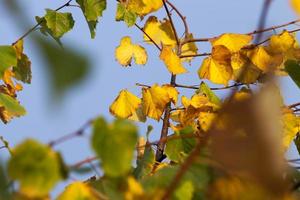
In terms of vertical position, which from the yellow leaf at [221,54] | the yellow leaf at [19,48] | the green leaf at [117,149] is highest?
the yellow leaf at [19,48]

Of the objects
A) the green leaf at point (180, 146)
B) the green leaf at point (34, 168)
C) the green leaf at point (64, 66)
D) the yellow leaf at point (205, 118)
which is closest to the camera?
the green leaf at point (64, 66)

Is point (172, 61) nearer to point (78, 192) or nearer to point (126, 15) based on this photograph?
point (126, 15)

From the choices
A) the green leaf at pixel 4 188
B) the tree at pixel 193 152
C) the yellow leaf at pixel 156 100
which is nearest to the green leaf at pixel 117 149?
the tree at pixel 193 152

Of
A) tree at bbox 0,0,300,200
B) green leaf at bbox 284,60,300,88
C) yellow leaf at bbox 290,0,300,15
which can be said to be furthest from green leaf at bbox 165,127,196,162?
yellow leaf at bbox 290,0,300,15

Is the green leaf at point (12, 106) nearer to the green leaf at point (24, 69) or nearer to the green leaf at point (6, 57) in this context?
the green leaf at point (6, 57)

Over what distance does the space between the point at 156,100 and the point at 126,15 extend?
23cm

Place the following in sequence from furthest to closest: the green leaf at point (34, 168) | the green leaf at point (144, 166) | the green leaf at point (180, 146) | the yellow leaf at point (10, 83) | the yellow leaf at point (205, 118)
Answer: the yellow leaf at point (10, 83), the yellow leaf at point (205, 118), the green leaf at point (180, 146), the green leaf at point (144, 166), the green leaf at point (34, 168)

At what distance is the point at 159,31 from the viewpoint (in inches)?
48.1

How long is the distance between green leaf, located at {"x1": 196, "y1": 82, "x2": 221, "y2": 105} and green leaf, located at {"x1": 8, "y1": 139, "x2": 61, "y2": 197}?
2.55 ft

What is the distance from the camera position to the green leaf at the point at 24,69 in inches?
47.1

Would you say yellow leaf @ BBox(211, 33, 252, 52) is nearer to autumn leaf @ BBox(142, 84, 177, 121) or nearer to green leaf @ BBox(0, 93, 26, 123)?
autumn leaf @ BBox(142, 84, 177, 121)

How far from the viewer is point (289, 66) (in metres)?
0.75

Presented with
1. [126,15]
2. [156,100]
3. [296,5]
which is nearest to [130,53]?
[126,15]

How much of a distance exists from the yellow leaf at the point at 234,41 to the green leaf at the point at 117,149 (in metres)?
0.78
